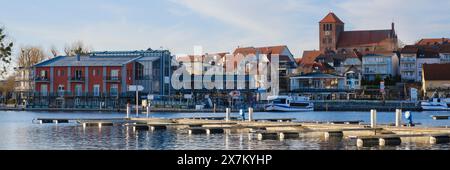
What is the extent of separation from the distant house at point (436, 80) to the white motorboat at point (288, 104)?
92.4ft

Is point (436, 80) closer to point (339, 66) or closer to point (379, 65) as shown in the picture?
point (379, 65)

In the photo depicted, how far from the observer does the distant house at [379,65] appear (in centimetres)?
15912

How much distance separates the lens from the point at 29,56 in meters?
135

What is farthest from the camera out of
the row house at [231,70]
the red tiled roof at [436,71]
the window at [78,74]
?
the red tiled roof at [436,71]

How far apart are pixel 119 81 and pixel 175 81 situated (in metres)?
11.9

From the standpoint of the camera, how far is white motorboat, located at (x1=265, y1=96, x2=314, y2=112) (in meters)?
122

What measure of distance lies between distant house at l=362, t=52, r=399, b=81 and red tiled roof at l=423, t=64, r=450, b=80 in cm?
1562

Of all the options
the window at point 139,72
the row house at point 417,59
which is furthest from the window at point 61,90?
the row house at point 417,59

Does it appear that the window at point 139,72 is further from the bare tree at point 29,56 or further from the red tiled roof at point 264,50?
the red tiled roof at point 264,50

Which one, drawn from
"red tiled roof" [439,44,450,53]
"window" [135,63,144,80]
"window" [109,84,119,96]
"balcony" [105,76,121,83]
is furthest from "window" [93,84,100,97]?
"red tiled roof" [439,44,450,53]

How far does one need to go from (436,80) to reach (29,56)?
235 feet
